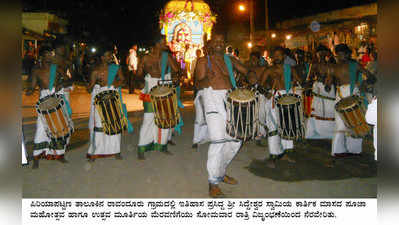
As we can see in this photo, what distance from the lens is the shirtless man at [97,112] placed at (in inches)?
283

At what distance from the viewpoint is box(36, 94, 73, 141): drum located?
669 centimetres

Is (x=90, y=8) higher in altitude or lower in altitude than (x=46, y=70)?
higher

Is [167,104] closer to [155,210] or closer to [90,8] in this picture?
[155,210]

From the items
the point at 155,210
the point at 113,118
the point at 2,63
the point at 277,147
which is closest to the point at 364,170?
the point at 277,147

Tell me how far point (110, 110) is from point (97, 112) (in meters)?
0.29

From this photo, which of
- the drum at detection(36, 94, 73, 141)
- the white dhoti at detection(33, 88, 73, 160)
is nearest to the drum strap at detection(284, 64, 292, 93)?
the drum at detection(36, 94, 73, 141)

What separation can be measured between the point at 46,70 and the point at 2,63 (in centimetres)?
209

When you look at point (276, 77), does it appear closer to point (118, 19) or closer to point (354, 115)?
point (354, 115)

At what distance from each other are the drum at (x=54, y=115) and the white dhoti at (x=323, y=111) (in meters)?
5.05

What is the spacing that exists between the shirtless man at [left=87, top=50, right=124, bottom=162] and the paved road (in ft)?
0.68

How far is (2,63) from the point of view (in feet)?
16.3

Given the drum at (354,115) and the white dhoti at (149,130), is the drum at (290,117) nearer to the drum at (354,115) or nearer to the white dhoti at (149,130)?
the drum at (354,115)

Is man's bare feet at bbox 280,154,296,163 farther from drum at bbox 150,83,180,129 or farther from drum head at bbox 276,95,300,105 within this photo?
drum at bbox 150,83,180,129

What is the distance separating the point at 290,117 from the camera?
6707 millimetres
